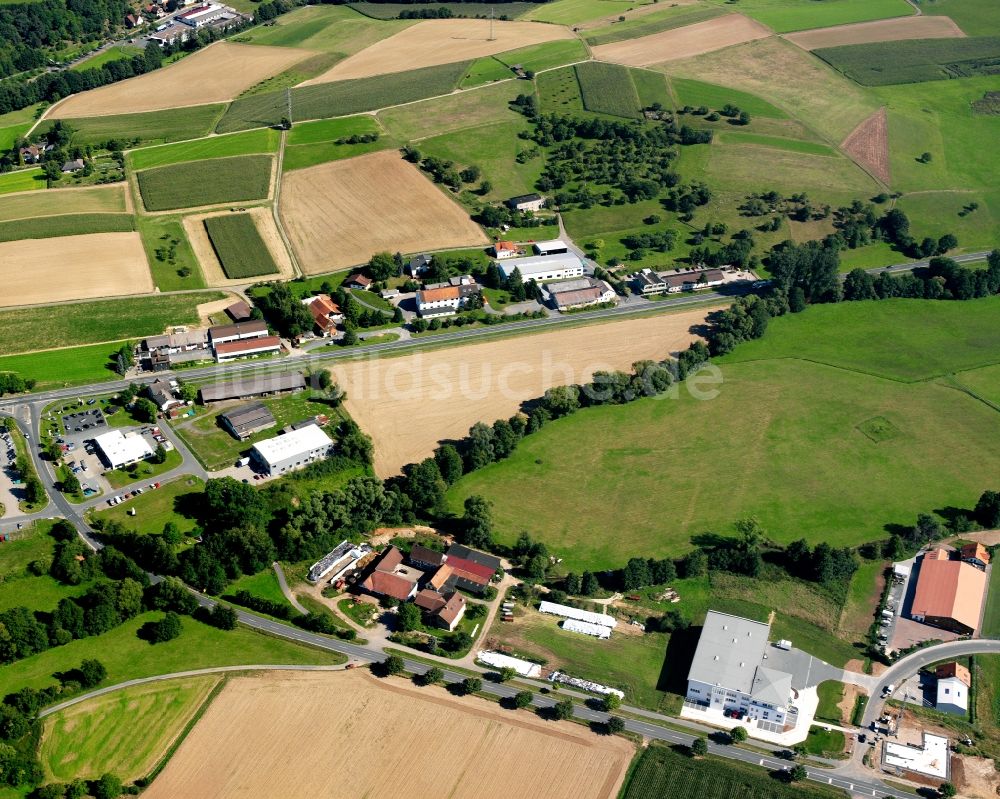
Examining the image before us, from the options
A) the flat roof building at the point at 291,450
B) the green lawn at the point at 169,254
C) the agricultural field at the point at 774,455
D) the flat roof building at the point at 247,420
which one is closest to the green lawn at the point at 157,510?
the flat roof building at the point at 291,450

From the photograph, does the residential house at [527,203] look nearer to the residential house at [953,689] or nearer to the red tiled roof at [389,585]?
the red tiled roof at [389,585]

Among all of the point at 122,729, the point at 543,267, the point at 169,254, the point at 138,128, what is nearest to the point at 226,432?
the point at 122,729

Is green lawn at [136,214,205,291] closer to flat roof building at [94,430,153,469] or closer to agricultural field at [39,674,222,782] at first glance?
flat roof building at [94,430,153,469]

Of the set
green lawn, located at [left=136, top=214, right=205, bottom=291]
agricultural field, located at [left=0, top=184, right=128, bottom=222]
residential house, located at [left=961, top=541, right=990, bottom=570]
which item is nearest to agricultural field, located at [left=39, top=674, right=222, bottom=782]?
green lawn, located at [left=136, top=214, right=205, bottom=291]

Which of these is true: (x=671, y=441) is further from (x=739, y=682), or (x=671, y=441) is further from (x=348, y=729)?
(x=348, y=729)

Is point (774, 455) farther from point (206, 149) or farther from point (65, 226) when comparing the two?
point (206, 149)
